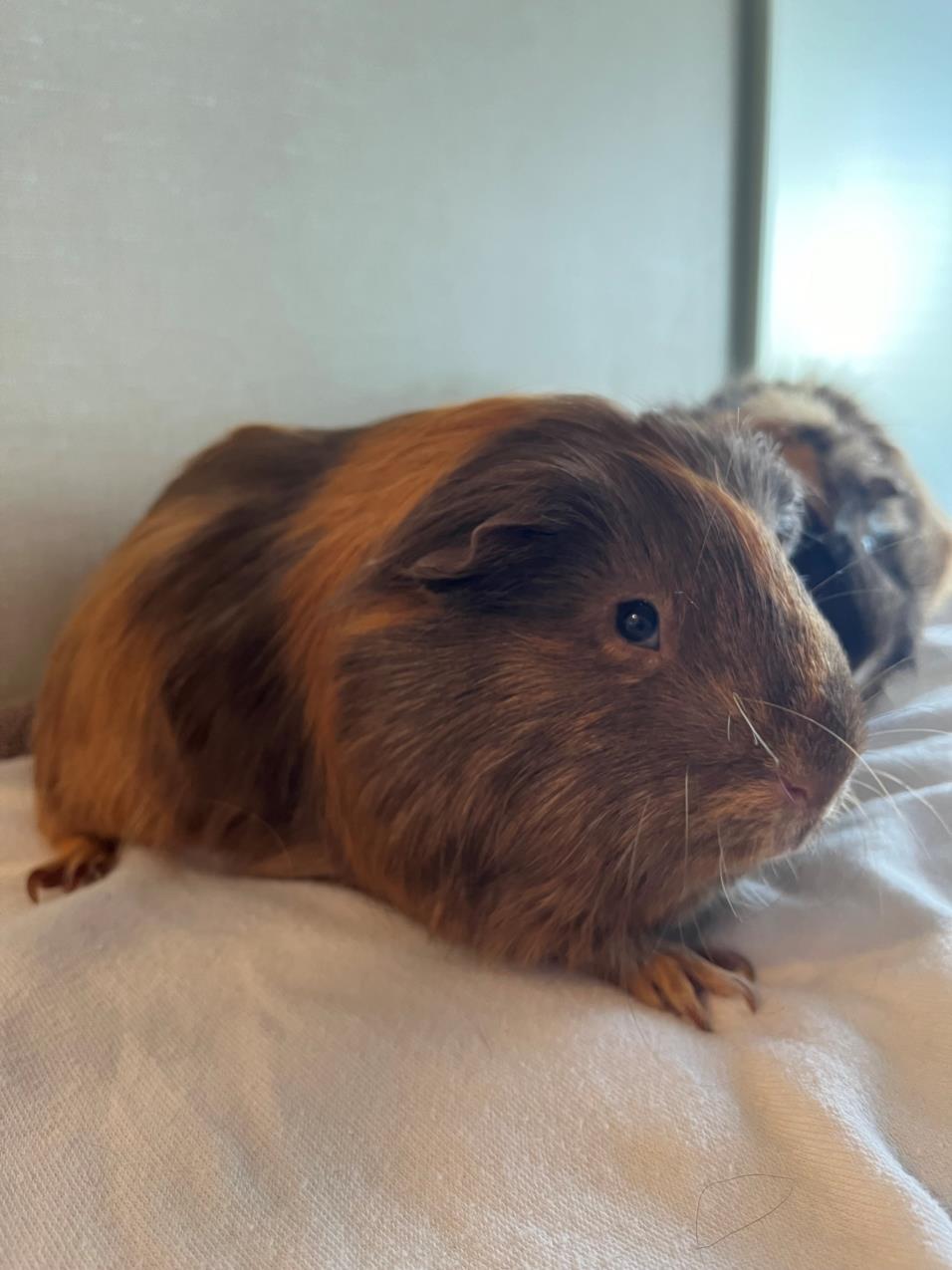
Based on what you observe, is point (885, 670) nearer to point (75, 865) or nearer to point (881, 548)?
point (881, 548)

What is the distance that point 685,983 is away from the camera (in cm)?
91

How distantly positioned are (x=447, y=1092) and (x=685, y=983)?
0.27 metres

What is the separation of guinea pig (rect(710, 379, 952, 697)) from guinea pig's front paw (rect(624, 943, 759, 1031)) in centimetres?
46

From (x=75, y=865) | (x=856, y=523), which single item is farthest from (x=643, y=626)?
(x=75, y=865)

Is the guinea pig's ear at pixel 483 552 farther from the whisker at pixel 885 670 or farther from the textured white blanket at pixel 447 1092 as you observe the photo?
the whisker at pixel 885 670

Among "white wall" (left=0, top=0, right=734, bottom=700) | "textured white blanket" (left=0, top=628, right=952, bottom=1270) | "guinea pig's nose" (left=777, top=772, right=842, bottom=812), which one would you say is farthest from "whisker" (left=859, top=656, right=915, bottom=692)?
"white wall" (left=0, top=0, right=734, bottom=700)

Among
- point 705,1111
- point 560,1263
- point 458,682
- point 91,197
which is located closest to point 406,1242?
point 560,1263

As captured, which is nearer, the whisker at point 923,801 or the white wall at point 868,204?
the whisker at point 923,801

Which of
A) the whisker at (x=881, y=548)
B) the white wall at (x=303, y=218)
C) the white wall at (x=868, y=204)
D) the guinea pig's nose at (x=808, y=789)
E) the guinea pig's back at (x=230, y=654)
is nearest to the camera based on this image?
the guinea pig's nose at (x=808, y=789)

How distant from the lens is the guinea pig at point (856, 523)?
4.02 feet

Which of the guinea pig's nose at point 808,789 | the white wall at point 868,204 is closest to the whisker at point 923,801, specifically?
the guinea pig's nose at point 808,789

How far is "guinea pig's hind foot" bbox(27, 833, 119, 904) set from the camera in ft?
3.45

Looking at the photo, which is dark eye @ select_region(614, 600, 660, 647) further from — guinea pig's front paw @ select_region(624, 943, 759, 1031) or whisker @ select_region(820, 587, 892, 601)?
whisker @ select_region(820, 587, 892, 601)

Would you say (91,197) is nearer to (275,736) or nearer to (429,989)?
(275,736)
